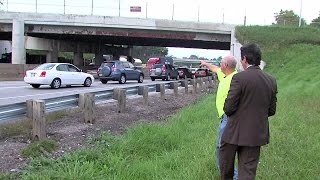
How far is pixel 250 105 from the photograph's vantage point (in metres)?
4.57

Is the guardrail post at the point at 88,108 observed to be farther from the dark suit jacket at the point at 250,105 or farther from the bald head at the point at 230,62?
the dark suit jacket at the point at 250,105

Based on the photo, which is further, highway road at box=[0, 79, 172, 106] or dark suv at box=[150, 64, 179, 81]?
dark suv at box=[150, 64, 179, 81]

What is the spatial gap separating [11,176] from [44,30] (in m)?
38.1

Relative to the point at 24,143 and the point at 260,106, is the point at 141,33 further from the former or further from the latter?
the point at 260,106

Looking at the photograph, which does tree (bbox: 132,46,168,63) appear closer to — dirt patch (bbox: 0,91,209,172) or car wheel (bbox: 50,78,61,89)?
car wheel (bbox: 50,78,61,89)

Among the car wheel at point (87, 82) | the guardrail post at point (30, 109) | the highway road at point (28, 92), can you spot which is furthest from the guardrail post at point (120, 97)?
the car wheel at point (87, 82)

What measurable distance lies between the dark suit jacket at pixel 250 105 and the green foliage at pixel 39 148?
11.2 feet

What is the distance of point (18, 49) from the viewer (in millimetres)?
41469

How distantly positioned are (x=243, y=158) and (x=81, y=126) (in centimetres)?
550

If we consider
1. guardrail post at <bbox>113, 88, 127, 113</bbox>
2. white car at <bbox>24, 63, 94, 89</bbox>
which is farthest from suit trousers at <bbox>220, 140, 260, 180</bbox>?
white car at <bbox>24, 63, 94, 89</bbox>

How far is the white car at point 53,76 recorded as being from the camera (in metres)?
22.4

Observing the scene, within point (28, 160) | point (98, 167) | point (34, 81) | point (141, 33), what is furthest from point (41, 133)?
point (141, 33)

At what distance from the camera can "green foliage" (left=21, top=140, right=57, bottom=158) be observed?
6691mm

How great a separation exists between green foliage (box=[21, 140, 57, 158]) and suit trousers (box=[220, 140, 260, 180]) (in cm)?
309
